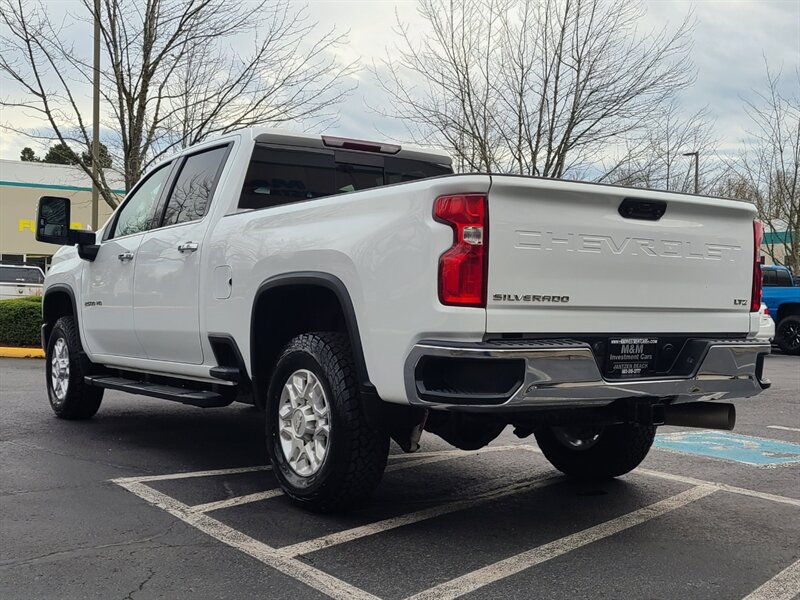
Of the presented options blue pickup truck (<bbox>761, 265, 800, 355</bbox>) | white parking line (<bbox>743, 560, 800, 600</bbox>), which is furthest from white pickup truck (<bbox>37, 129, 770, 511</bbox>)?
blue pickup truck (<bbox>761, 265, 800, 355</bbox>)

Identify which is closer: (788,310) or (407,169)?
(407,169)

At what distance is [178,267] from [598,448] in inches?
115

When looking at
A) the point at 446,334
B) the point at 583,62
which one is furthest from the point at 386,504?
the point at 583,62

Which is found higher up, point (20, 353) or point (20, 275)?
point (20, 275)

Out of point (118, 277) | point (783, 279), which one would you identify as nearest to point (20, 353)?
point (118, 277)

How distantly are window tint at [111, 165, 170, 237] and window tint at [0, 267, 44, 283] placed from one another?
15.0 m

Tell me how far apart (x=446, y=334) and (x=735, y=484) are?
9.24ft

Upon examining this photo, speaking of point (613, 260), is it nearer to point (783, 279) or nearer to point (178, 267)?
point (178, 267)

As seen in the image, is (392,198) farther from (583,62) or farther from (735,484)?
(583,62)

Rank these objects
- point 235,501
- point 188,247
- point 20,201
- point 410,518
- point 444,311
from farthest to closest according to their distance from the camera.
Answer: point 20,201, point 188,247, point 235,501, point 410,518, point 444,311

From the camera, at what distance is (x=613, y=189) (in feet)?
13.3

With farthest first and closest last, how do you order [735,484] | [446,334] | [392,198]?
[735,484], [392,198], [446,334]

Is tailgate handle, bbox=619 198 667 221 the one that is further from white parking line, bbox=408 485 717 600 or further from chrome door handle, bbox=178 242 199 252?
chrome door handle, bbox=178 242 199 252

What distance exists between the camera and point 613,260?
405cm
